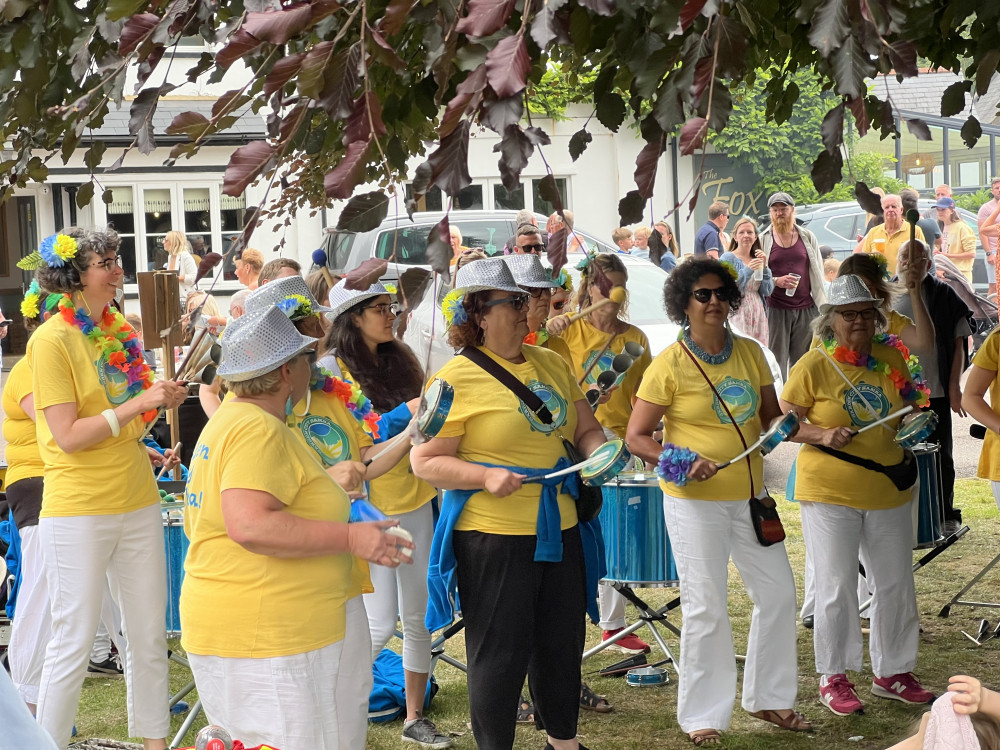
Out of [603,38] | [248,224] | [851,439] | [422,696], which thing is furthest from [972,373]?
[248,224]

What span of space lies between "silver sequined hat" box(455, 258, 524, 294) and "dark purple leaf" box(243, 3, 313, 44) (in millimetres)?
2179

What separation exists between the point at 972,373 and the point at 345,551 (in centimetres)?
340

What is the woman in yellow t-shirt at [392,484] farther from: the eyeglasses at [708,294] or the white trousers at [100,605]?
the eyeglasses at [708,294]

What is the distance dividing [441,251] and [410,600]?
317 centimetres

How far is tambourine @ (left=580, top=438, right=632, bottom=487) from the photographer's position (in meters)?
3.99

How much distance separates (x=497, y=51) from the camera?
201 cm

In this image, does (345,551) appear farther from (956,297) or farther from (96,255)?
(956,297)

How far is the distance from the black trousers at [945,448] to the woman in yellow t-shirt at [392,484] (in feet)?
11.1

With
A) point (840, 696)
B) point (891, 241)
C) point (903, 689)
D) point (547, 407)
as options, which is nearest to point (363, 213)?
point (547, 407)

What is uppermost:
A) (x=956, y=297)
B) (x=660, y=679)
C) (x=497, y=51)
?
(x=497, y=51)

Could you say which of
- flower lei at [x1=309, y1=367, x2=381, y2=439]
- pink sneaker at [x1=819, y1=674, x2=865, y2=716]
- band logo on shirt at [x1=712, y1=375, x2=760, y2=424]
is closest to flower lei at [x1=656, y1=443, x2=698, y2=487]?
band logo on shirt at [x1=712, y1=375, x2=760, y2=424]

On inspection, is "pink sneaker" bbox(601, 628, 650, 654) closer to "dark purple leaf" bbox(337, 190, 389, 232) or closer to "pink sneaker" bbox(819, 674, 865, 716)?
"pink sneaker" bbox(819, 674, 865, 716)

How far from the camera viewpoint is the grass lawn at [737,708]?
5082 mm

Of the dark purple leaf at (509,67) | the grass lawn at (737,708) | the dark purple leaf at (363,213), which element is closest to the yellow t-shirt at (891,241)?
the grass lawn at (737,708)
